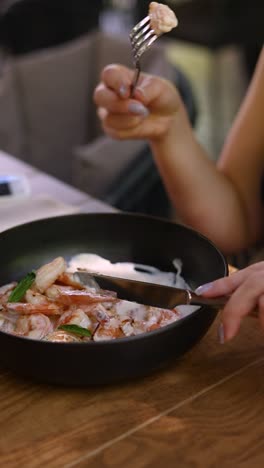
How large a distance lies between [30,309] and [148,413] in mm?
207

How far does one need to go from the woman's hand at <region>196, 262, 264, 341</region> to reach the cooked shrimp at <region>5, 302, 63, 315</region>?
0.19 metres

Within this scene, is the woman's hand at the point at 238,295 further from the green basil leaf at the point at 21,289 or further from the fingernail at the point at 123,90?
the fingernail at the point at 123,90

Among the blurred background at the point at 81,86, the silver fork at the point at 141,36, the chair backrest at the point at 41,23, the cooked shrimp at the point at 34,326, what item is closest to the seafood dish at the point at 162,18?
the silver fork at the point at 141,36

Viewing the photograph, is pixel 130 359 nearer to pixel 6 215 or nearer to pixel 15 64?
pixel 6 215

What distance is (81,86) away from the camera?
2334mm

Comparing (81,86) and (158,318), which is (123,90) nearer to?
(158,318)

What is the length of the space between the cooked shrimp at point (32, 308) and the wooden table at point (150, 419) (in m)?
0.08

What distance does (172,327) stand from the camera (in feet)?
2.51

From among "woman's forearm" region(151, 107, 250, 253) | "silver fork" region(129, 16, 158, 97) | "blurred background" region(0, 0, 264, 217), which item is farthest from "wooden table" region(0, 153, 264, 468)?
"blurred background" region(0, 0, 264, 217)

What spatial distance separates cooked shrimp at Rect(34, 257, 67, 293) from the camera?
2.91 ft

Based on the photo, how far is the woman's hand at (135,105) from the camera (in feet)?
3.87

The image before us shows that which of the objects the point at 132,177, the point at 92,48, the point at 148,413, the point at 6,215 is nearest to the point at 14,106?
the point at 92,48

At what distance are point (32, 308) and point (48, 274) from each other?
0.24ft

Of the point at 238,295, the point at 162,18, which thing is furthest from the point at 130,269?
the point at 162,18
